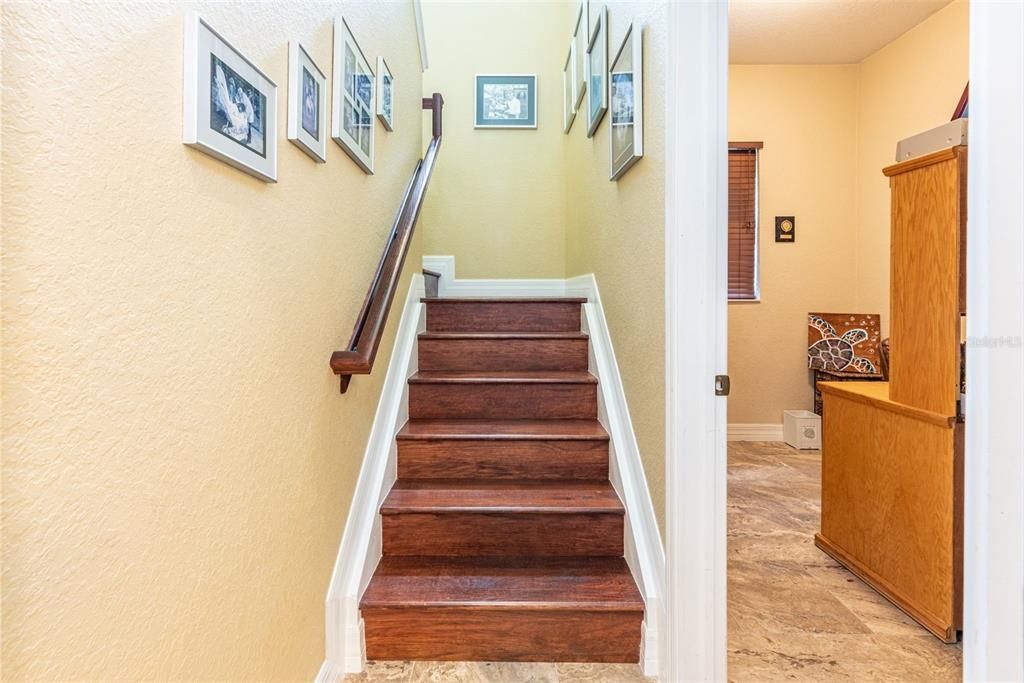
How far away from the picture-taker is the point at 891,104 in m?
3.86

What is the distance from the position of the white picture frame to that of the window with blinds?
59.4 inches

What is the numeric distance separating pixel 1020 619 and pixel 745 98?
445cm

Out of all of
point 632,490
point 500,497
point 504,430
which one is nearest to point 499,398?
point 504,430

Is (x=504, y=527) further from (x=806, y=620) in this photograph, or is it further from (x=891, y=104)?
(x=891, y=104)

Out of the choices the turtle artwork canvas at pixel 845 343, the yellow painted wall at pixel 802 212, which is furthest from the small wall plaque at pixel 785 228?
Answer: the turtle artwork canvas at pixel 845 343

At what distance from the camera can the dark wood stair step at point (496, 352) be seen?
2.58 metres

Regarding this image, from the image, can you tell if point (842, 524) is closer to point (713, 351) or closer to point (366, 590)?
point (713, 351)

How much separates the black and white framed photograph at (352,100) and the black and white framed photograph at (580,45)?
4.32ft

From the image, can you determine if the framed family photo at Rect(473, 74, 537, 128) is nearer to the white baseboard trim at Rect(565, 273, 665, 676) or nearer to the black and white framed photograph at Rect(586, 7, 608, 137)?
the black and white framed photograph at Rect(586, 7, 608, 137)

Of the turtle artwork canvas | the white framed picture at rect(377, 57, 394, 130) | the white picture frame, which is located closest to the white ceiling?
the white picture frame

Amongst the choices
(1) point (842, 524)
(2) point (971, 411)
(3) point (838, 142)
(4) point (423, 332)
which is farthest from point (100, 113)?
(3) point (838, 142)

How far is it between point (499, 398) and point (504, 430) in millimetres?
241

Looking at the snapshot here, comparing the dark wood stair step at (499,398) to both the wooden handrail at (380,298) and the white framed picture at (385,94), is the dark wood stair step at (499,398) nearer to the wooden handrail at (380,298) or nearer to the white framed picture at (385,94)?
the wooden handrail at (380,298)

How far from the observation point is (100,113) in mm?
663
